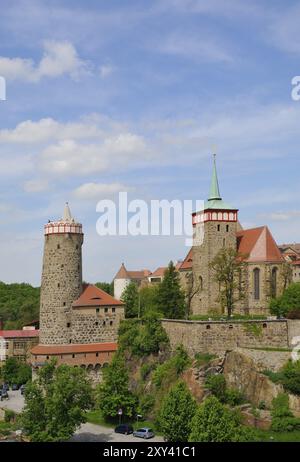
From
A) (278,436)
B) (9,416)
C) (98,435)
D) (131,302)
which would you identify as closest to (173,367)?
(98,435)

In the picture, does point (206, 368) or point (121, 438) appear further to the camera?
point (206, 368)

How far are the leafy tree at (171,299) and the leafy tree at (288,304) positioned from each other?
29.1 ft

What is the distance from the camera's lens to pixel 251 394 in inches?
1788

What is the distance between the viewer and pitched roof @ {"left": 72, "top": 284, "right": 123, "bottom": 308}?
198 ft

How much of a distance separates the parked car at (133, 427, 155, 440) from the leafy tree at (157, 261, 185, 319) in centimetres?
1700

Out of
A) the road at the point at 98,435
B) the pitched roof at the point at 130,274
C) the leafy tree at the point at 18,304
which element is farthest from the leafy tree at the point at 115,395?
the pitched roof at the point at 130,274

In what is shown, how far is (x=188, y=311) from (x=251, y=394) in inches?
862

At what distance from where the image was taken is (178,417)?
129 feet

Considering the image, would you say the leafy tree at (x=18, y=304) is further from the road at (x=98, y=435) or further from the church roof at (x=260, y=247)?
the road at (x=98, y=435)

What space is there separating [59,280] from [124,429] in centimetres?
1827
